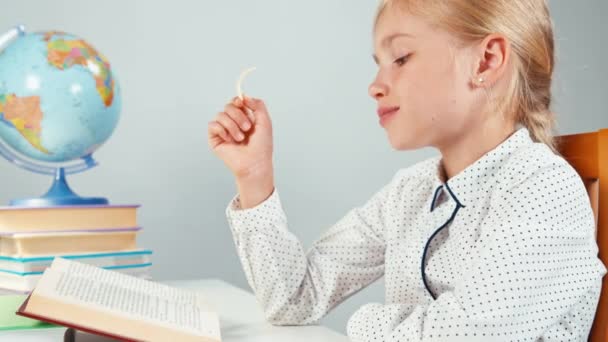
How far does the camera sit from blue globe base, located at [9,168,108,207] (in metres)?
1.17

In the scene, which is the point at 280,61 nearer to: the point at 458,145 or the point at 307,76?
the point at 307,76

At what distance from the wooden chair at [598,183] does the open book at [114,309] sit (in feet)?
1.37

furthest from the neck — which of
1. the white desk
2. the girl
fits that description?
the white desk

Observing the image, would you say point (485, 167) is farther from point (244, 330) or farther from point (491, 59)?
point (244, 330)

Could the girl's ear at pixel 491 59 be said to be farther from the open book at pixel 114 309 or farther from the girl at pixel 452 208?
the open book at pixel 114 309

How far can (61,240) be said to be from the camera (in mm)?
1142

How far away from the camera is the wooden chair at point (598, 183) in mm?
790

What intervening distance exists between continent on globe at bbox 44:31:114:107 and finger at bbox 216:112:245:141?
0.31m

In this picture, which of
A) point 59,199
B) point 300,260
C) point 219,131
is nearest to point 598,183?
point 300,260

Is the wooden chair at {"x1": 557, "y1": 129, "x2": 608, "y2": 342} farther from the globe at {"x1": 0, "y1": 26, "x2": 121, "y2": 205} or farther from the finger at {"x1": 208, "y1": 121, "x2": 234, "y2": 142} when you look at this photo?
the globe at {"x1": 0, "y1": 26, "x2": 121, "y2": 205}

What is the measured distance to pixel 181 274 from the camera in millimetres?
1544

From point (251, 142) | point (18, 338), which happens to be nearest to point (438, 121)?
point (251, 142)

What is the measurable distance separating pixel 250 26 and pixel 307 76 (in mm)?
169

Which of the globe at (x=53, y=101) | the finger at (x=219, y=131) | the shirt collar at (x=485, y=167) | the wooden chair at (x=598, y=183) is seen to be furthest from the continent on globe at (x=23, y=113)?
the wooden chair at (x=598, y=183)
